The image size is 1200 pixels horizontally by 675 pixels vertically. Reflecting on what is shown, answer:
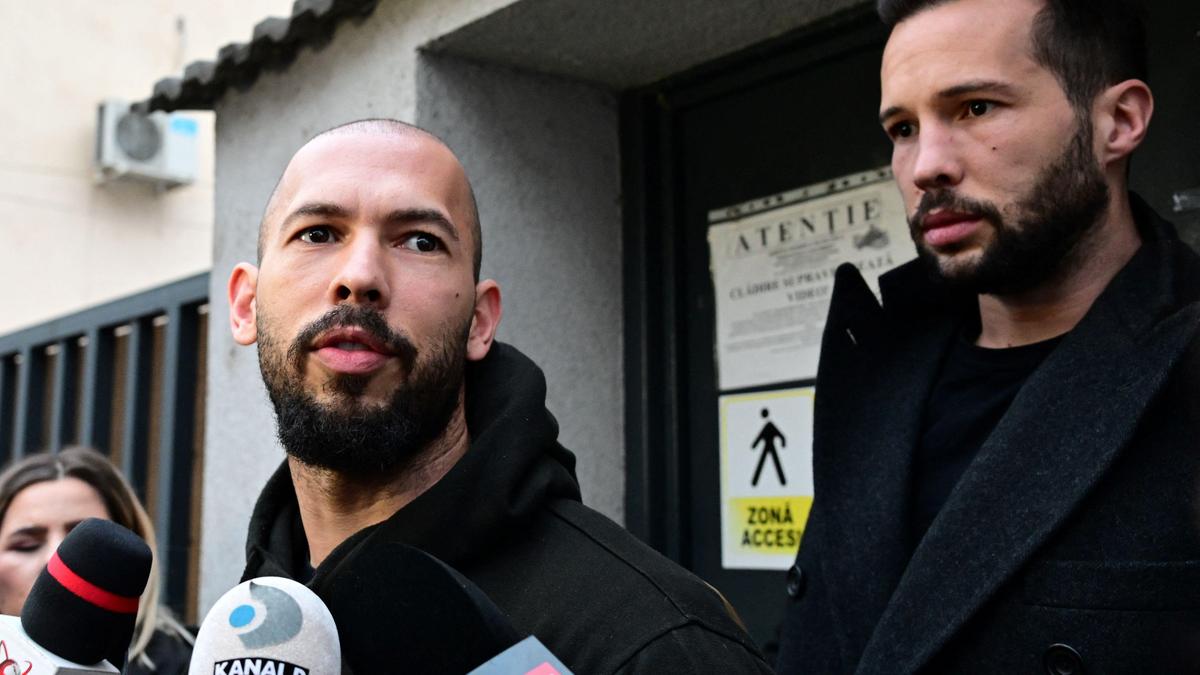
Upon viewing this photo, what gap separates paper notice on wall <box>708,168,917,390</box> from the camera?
3.60 metres

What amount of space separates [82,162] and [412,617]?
376 inches

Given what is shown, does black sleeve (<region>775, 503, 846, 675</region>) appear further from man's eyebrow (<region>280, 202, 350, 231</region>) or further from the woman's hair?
the woman's hair

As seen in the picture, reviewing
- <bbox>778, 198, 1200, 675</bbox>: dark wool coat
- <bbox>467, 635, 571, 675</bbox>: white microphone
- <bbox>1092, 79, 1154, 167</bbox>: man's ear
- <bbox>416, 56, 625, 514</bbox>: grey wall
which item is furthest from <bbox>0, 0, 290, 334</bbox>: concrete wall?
<bbox>467, 635, 571, 675</bbox>: white microphone

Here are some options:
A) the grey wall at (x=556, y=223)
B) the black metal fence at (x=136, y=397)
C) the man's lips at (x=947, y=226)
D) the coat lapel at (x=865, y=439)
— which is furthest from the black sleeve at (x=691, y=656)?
the black metal fence at (x=136, y=397)

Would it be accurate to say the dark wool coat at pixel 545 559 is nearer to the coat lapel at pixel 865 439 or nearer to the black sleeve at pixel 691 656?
the black sleeve at pixel 691 656

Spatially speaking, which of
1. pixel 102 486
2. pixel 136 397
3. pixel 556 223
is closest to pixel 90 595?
pixel 102 486

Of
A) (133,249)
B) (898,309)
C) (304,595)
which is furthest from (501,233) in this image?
(133,249)

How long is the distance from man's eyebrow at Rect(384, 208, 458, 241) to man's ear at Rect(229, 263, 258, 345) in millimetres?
397

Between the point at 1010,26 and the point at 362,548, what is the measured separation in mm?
1298

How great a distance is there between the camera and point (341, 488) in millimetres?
2090

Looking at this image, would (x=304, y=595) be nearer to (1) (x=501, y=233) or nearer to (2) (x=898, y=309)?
(2) (x=898, y=309)

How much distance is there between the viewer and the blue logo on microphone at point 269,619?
50.9 inches

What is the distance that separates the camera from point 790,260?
3.80 m

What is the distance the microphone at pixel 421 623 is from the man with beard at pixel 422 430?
0.32 meters
